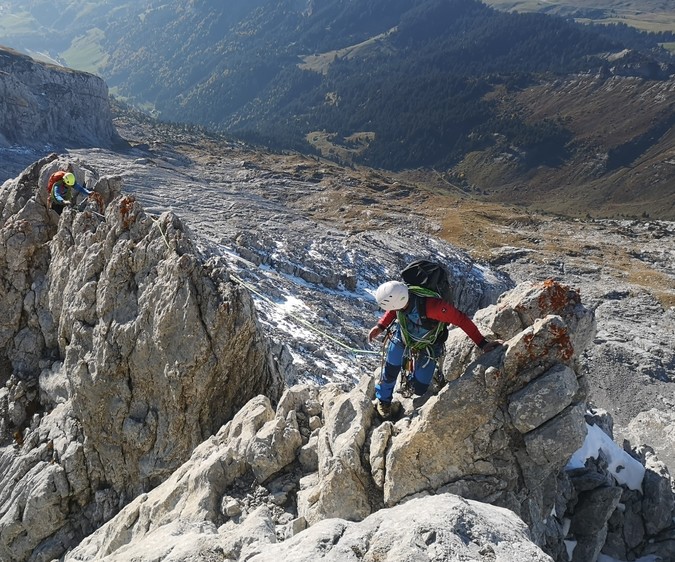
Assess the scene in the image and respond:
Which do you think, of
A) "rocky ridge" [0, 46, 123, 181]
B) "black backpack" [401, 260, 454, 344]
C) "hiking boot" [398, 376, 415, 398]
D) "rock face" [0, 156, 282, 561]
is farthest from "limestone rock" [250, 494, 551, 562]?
"rocky ridge" [0, 46, 123, 181]

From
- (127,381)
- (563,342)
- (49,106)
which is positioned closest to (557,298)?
(563,342)

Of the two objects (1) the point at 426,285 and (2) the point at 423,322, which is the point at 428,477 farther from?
(1) the point at 426,285

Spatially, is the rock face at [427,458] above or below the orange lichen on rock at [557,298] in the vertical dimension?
below

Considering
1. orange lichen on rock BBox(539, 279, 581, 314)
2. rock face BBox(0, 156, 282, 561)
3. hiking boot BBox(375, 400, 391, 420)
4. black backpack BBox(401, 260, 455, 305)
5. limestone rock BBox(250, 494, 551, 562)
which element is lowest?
rock face BBox(0, 156, 282, 561)

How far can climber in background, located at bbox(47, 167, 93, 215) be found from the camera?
20.6m

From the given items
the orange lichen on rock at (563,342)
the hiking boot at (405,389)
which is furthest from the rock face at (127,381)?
the orange lichen on rock at (563,342)

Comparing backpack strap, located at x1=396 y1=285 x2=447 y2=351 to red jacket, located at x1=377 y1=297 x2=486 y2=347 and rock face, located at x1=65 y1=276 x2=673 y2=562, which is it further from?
rock face, located at x1=65 y1=276 x2=673 y2=562

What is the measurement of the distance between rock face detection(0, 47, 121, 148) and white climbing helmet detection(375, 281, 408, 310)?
104 metres

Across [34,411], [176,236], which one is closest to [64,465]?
[34,411]

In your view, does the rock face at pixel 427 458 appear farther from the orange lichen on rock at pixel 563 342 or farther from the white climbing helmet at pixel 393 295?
the white climbing helmet at pixel 393 295

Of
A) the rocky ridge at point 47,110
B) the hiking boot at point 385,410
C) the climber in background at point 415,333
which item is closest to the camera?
the climber in background at point 415,333

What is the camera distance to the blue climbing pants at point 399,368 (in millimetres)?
10367

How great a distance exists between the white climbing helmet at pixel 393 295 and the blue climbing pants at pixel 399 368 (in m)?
1.07

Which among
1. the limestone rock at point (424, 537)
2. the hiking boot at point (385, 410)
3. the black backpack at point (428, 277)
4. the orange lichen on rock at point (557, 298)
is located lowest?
the hiking boot at point (385, 410)
